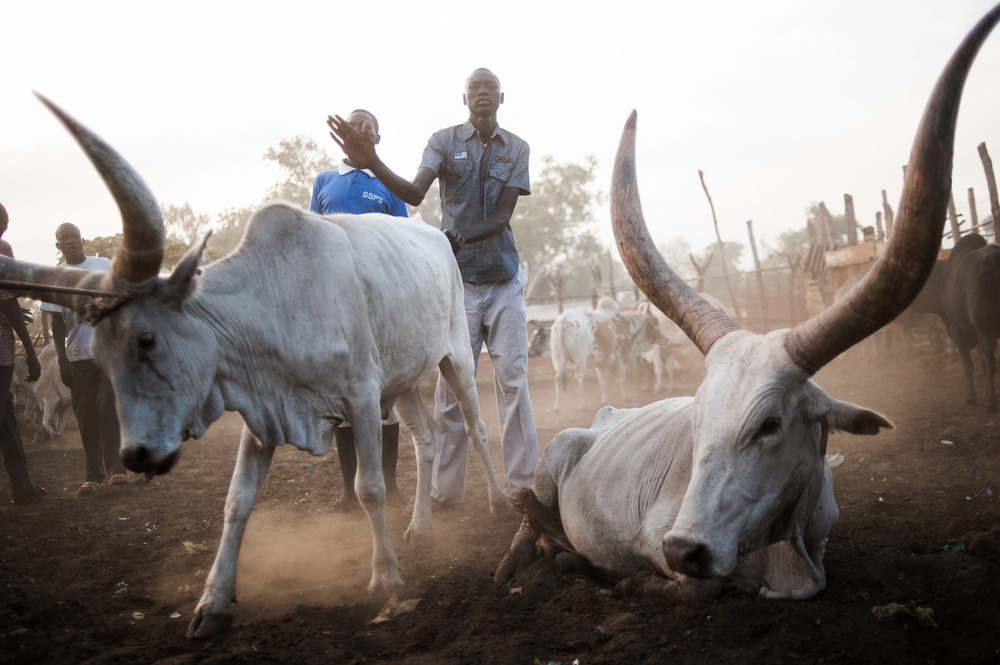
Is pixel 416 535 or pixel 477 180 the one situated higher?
pixel 477 180

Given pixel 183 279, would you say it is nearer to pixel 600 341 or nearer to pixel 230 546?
pixel 230 546

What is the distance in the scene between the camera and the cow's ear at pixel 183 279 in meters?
2.57

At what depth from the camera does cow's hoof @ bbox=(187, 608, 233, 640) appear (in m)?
2.67

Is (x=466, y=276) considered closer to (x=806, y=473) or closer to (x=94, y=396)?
(x=806, y=473)

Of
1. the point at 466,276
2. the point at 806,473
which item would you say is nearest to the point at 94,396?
the point at 466,276

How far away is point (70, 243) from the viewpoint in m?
5.72

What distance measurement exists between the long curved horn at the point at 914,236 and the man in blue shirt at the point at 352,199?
2.95 m

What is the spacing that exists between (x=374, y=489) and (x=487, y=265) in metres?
2.14

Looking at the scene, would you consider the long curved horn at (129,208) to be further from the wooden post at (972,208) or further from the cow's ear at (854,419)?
the wooden post at (972,208)

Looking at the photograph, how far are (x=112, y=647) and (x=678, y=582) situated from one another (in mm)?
2118

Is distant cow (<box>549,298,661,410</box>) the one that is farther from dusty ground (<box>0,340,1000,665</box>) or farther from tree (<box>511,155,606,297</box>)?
tree (<box>511,155,606,297</box>)

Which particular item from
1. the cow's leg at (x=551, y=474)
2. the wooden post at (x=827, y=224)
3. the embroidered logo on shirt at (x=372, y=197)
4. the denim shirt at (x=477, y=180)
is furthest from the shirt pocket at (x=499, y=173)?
the wooden post at (x=827, y=224)

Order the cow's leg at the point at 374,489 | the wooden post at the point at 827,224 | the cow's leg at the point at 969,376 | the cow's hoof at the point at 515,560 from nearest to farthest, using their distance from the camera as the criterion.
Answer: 1. the cow's leg at the point at 374,489
2. the cow's hoof at the point at 515,560
3. the cow's leg at the point at 969,376
4. the wooden post at the point at 827,224

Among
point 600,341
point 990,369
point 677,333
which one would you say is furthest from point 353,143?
point 677,333
